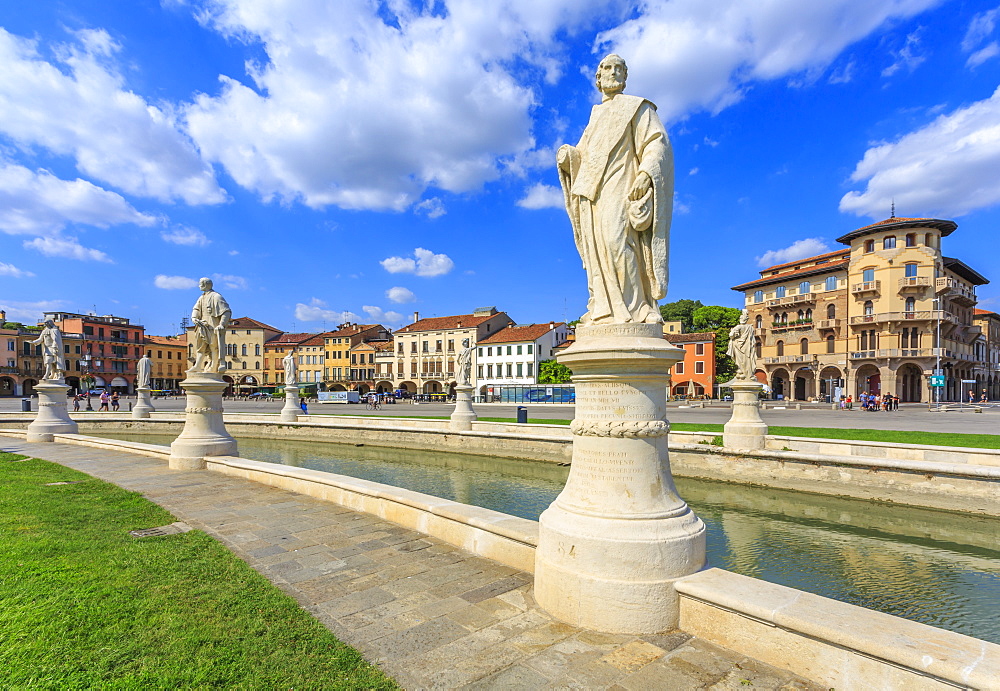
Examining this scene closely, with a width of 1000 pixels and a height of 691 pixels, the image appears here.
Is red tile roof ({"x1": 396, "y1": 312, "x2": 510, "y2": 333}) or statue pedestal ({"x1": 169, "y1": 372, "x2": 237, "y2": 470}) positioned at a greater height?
red tile roof ({"x1": 396, "y1": 312, "x2": 510, "y2": 333})

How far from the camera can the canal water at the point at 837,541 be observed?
6.21 metres

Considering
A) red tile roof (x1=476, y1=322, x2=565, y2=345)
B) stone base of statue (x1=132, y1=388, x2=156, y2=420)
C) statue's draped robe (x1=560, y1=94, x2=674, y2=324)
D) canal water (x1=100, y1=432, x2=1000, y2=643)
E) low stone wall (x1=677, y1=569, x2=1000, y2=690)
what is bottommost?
canal water (x1=100, y1=432, x2=1000, y2=643)

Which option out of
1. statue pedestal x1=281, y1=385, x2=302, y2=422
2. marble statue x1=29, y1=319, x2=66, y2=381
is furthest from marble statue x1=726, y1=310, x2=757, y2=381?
marble statue x1=29, y1=319, x2=66, y2=381

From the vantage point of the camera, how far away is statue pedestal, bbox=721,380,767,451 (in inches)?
527

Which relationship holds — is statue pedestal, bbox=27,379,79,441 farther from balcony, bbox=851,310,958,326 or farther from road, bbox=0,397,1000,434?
balcony, bbox=851,310,958,326

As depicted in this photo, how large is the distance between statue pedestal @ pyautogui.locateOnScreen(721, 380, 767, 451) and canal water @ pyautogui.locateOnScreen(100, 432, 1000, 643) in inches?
49.1

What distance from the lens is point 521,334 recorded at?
66.2m

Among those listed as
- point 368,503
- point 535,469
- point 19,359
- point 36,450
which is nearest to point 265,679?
point 368,503

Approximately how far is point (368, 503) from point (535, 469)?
9731 millimetres

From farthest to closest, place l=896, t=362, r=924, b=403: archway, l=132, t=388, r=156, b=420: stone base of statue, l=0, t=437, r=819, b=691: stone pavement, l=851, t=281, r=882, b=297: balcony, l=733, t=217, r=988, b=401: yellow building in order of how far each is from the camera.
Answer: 1. l=896, t=362, r=924, b=403: archway
2. l=851, t=281, r=882, b=297: balcony
3. l=733, t=217, r=988, b=401: yellow building
4. l=132, t=388, r=156, b=420: stone base of statue
5. l=0, t=437, r=819, b=691: stone pavement

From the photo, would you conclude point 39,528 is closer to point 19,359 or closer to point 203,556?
point 203,556

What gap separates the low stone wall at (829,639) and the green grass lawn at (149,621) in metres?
1.99

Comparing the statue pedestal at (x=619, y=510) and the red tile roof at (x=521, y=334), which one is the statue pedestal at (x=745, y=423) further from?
the red tile roof at (x=521, y=334)

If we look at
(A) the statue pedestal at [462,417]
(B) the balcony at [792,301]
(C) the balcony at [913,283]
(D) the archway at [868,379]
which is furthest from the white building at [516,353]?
(A) the statue pedestal at [462,417]
